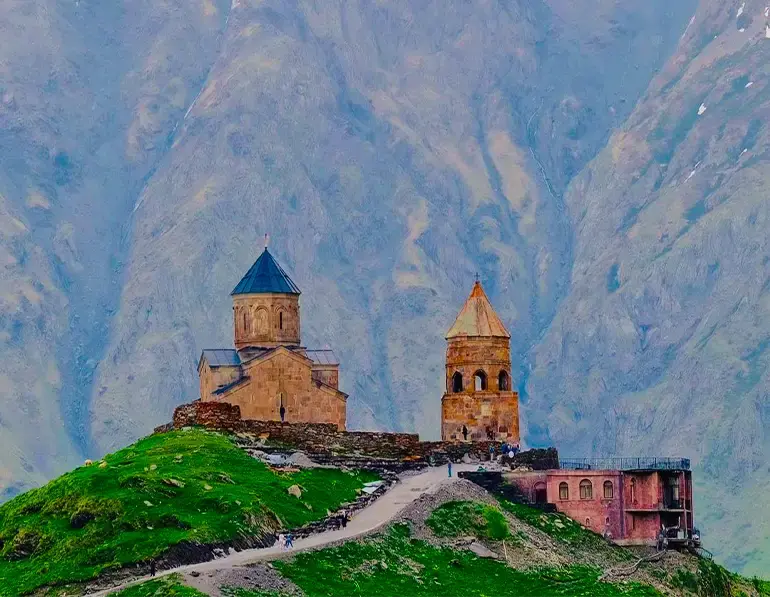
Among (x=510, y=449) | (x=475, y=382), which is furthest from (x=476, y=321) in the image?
(x=510, y=449)

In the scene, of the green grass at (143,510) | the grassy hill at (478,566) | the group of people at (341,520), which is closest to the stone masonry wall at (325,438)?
the green grass at (143,510)

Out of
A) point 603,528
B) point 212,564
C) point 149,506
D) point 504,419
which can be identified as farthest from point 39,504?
point 504,419

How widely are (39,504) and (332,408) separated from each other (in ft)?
106

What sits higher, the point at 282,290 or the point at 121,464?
the point at 282,290

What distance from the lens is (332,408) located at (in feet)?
335

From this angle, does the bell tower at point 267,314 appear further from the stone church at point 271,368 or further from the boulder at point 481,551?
the boulder at point 481,551

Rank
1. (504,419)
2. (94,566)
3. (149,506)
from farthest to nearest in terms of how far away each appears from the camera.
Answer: (504,419) < (149,506) < (94,566)

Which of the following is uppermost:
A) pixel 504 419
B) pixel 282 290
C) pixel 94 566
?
pixel 282 290

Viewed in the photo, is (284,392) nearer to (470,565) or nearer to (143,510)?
(470,565)

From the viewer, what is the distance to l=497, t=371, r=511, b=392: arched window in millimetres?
96062

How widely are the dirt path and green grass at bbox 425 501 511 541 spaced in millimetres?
1330

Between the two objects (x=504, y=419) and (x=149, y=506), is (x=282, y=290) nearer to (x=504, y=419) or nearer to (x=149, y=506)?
(x=504, y=419)

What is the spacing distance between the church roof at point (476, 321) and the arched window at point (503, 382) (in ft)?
5.31

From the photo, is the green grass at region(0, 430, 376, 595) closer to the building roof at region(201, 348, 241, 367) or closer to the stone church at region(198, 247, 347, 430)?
the stone church at region(198, 247, 347, 430)
